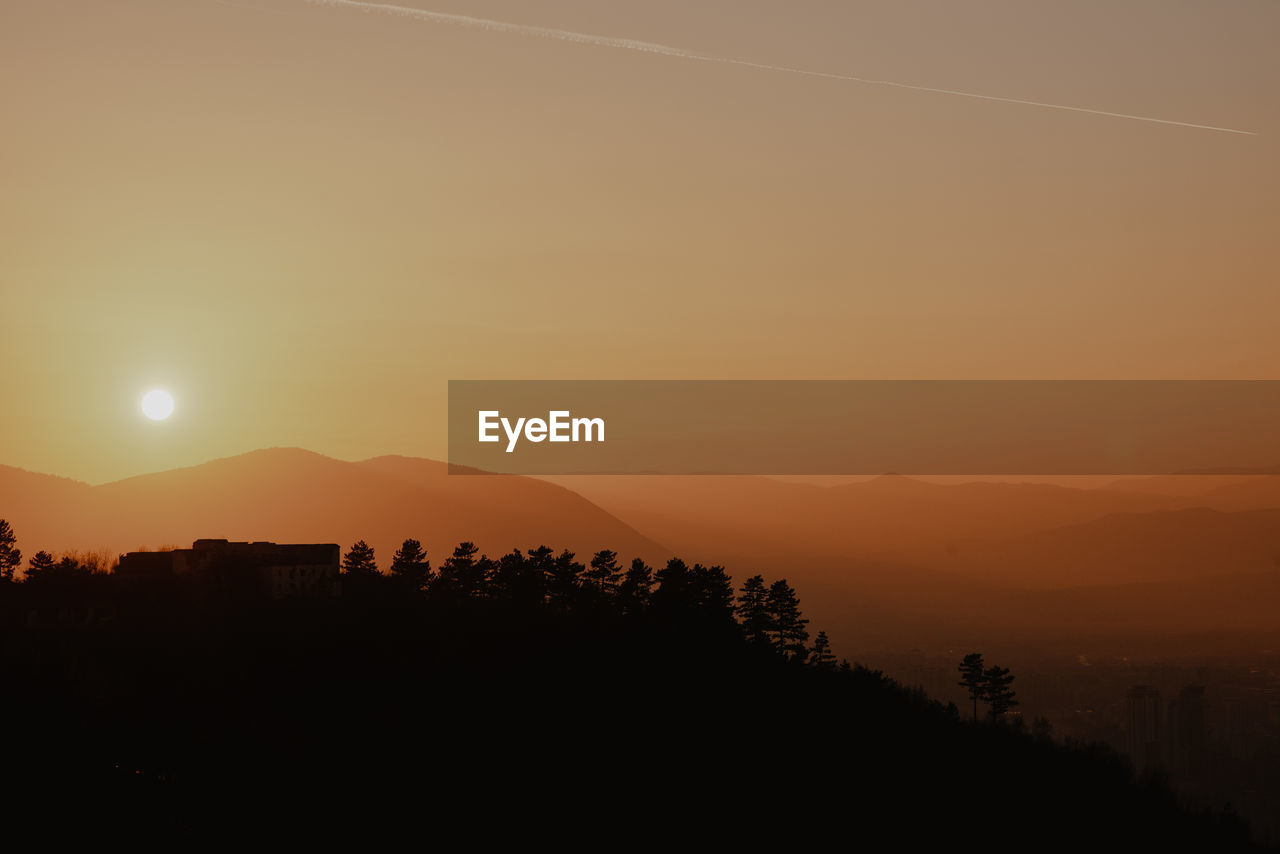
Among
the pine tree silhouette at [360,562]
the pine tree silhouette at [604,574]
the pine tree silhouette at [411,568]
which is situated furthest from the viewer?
the pine tree silhouette at [360,562]

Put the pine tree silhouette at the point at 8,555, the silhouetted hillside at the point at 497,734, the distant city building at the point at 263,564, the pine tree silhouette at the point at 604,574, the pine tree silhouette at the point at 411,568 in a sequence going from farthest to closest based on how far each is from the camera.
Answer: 1. the pine tree silhouette at the point at 604,574
2. the pine tree silhouette at the point at 411,568
3. the pine tree silhouette at the point at 8,555
4. the distant city building at the point at 263,564
5. the silhouetted hillside at the point at 497,734

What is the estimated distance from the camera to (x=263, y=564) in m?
122

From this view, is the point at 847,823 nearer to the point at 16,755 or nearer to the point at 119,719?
the point at 119,719

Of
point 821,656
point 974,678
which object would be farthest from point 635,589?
point 974,678

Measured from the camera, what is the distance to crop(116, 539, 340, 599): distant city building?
120 meters

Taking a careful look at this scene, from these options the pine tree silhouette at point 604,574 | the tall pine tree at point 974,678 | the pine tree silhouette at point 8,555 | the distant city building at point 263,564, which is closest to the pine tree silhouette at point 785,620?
the pine tree silhouette at point 604,574

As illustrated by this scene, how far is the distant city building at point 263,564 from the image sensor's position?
119938mm

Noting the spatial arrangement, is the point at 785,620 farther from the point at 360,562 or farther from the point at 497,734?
the point at 360,562

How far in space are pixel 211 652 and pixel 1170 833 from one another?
3650 inches

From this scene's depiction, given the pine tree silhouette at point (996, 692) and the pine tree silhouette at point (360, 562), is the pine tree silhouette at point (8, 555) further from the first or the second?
the pine tree silhouette at point (996, 692)

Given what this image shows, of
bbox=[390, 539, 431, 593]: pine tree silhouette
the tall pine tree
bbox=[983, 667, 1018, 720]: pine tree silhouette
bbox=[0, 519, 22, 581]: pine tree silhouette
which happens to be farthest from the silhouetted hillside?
bbox=[0, 519, 22, 581]: pine tree silhouette

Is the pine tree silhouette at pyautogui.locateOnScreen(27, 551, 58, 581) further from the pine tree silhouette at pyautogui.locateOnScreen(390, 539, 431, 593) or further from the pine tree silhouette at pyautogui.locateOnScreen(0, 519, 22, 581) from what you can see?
the pine tree silhouette at pyautogui.locateOnScreen(390, 539, 431, 593)

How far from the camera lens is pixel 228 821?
77.4 metres

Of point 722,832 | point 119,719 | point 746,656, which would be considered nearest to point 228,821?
point 119,719
